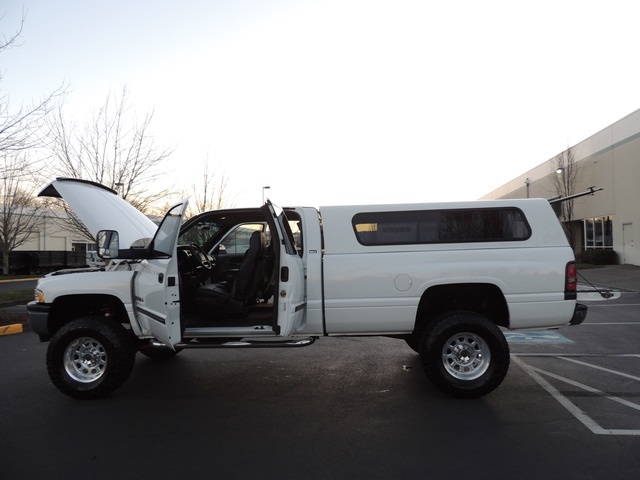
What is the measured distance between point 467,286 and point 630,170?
2330cm

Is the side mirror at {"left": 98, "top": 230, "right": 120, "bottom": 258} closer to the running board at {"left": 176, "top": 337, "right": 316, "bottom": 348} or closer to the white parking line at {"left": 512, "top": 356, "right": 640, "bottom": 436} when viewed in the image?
the running board at {"left": 176, "top": 337, "right": 316, "bottom": 348}

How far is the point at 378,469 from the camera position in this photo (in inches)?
133

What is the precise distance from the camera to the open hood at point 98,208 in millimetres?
5140

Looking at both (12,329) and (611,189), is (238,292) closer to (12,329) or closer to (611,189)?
(12,329)

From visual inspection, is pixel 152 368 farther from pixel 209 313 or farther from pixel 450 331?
→ pixel 450 331

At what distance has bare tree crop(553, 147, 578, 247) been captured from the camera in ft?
93.6

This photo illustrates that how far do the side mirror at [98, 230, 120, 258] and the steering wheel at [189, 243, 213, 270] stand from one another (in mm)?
1277

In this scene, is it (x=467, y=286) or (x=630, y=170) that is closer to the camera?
(x=467, y=286)

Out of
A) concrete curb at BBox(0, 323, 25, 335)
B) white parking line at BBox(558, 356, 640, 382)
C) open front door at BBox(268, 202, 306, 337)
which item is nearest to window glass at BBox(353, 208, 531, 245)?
open front door at BBox(268, 202, 306, 337)

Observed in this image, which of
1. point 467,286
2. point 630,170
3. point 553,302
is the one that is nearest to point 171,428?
point 467,286

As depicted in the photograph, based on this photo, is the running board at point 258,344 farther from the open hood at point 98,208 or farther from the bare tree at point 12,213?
the bare tree at point 12,213

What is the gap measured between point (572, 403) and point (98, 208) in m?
5.54

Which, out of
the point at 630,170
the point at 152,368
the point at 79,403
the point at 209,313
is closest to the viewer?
the point at 79,403

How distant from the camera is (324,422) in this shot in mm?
4312
